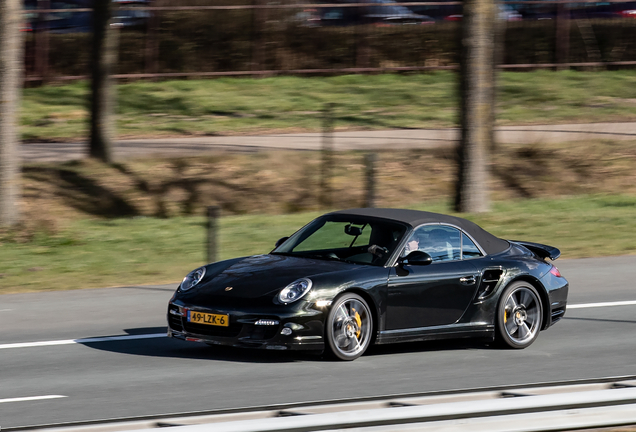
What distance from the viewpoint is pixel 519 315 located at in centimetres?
921

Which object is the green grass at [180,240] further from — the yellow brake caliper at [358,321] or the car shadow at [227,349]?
the yellow brake caliper at [358,321]

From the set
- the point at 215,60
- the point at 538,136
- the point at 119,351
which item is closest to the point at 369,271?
the point at 119,351

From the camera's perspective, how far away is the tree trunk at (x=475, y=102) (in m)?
17.8

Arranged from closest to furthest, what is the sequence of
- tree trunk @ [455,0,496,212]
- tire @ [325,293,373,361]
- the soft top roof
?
tire @ [325,293,373,361], the soft top roof, tree trunk @ [455,0,496,212]

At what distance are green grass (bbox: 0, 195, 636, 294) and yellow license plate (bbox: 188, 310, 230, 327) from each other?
15.8 feet

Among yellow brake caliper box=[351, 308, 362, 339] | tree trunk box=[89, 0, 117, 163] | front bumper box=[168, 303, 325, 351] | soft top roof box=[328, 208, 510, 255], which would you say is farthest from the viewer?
tree trunk box=[89, 0, 117, 163]

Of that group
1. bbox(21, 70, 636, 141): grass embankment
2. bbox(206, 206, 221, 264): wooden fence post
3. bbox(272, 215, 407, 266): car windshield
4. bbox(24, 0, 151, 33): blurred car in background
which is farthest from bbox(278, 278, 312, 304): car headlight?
bbox(24, 0, 151, 33): blurred car in background

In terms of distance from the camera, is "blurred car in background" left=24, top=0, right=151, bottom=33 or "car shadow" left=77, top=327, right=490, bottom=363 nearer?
"car shadow" left=77, top=327, right=490, bottom=363

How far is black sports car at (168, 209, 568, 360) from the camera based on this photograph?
7.97 metres

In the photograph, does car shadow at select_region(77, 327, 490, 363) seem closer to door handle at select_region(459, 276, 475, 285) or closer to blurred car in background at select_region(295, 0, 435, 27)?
door handle at select_region(459, 276, 475, 285)

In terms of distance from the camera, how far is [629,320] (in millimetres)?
10570

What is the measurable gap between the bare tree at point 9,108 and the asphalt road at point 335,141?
203 inches

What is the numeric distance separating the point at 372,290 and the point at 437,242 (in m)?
1.01

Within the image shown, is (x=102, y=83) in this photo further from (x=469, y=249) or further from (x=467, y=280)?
(x=467, y=280)
